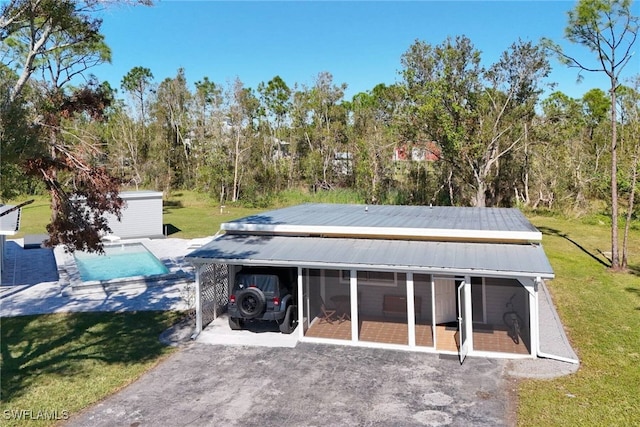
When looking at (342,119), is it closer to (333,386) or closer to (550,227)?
(550,227)

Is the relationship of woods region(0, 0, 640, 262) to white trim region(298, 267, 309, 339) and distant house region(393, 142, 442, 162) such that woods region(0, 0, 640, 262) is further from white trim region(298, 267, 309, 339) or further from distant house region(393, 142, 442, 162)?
white trim region(298, 267, 309, 339)

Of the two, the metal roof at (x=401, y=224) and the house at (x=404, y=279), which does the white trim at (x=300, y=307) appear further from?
the metal roof at (x=401, y=224)

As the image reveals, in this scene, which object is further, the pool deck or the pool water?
the pool water

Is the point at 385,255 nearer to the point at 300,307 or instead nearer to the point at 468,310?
the point at 468,310

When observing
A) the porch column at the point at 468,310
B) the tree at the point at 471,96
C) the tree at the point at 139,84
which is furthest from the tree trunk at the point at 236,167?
the porch column at the point at 468,310

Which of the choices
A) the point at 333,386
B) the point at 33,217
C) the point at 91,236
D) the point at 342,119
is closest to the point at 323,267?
the point at 333,386

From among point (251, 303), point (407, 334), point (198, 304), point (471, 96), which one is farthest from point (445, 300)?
point (471, 96)

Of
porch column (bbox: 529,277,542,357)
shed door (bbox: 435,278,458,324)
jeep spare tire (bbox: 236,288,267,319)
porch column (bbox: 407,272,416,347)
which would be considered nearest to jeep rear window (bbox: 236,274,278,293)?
jeep spare tire (bbox: 236,288,267,319)

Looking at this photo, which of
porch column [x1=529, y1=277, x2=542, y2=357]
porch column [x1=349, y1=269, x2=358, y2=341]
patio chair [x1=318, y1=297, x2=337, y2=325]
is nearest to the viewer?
porch column [x1=529, y1=277, x2=542, y2=357]
